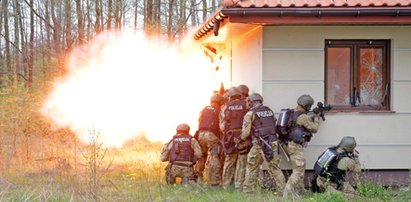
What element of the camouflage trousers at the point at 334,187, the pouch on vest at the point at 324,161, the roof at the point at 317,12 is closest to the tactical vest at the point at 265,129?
the pouch on vest at the point at 324,161

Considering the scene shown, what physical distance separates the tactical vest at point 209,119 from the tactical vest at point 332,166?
252 cm

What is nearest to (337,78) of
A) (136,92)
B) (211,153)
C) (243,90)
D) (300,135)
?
(300,135)

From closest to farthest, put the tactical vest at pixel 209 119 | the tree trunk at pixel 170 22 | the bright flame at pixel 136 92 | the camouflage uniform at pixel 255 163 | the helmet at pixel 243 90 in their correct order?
the camouflage uniform at pixel 255 163
the helmet at pixel 243 90
the tactical vest at pixel 209 119
the bright flame at pixel 136 92
the tree trunk at pixel 170 22

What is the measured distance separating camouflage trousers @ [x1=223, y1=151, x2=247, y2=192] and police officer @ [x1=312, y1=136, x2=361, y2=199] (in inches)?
59.4

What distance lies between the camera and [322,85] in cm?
968

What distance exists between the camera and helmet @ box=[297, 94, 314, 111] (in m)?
9.20

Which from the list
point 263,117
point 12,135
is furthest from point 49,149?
point 263,117

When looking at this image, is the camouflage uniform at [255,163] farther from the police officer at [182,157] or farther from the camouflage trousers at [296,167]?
the police officer at [182,157]

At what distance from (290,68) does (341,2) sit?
1.46m

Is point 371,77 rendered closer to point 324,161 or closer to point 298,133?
point 298,133

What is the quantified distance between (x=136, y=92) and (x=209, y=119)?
8315 mm

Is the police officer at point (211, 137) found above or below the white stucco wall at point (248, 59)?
below

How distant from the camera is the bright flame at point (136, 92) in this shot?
57.7 feet

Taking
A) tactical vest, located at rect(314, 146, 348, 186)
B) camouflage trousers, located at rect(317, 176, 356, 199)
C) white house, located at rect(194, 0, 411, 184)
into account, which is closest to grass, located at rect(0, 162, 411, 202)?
camouflage trousers, located at rect(317, 176, 356, 199)
